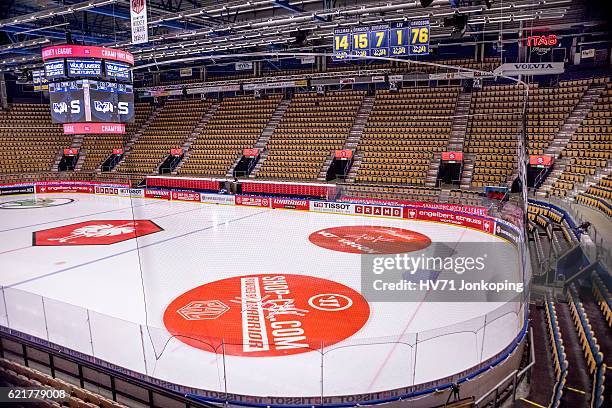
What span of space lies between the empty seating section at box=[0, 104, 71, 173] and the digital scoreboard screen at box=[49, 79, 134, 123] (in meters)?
20.2

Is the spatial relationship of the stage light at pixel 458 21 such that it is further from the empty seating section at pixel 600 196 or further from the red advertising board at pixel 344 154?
the red advertising board at pixel 344 154

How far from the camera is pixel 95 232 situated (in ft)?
58.7

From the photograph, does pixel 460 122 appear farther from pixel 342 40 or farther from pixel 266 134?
pixel 342 40

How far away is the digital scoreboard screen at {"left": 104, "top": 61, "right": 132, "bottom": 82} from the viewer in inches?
633

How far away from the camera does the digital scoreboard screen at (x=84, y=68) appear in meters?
15.5

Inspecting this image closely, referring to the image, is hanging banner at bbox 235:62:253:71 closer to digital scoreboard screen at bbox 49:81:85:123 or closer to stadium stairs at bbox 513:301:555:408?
digital scoreboard screen at bbox 49:81:85:123

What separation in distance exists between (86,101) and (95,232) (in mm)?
5394

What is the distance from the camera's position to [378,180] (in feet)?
79.5

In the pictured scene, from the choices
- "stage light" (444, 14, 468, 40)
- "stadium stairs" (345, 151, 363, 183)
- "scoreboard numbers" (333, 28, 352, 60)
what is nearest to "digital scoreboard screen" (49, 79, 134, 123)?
"scoreboard numbers" (333, 28, 352, 60)

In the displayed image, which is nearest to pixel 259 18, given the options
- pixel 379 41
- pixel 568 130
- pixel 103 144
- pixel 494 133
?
pixel 379 41

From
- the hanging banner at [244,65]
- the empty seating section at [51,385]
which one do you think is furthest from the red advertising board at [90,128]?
the hanging banner at [244,65]

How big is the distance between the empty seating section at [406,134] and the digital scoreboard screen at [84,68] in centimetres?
1449

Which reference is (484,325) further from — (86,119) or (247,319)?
(86,119)

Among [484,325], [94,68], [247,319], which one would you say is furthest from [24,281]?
[484,325]
